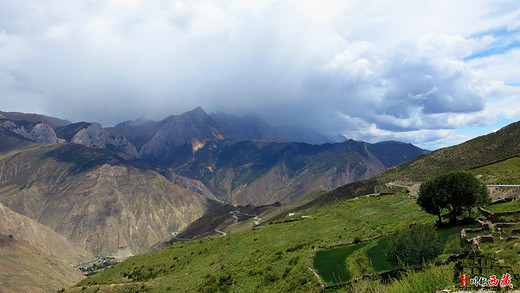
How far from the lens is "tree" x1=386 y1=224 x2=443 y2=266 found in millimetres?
24156

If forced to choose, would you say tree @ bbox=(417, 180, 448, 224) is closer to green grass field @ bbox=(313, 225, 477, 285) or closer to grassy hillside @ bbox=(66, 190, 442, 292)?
grassy hillside @ bbox=(66, 190, 442, 292)

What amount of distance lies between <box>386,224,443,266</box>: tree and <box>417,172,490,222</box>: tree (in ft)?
58.5

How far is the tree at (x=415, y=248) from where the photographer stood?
79.3 ft

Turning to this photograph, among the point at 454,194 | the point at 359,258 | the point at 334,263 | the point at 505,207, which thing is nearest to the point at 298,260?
the point at 334,263

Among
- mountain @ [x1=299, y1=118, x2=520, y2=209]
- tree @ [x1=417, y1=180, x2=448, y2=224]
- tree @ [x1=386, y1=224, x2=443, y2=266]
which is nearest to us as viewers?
tree @ [x1=386, y1=224, x2=443, y2=266]

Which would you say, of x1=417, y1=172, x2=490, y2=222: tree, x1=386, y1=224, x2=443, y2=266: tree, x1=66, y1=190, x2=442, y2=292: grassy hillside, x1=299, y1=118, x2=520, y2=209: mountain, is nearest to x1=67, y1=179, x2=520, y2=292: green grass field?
x1=66, y1=190, x2=442, y2=292: grassy hillside

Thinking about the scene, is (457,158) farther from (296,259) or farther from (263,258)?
(296,259)

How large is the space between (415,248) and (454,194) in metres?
20.8

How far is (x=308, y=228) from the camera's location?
6103 cm

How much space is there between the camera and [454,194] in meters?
40.8

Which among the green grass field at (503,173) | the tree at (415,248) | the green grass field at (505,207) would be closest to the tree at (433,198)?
the green grass field at (505,207)

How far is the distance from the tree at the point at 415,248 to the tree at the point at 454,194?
17.8m

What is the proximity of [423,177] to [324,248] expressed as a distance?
8795 cm

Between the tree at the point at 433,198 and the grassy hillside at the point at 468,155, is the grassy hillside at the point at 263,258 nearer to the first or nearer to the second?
the tree at the point at 433,198
